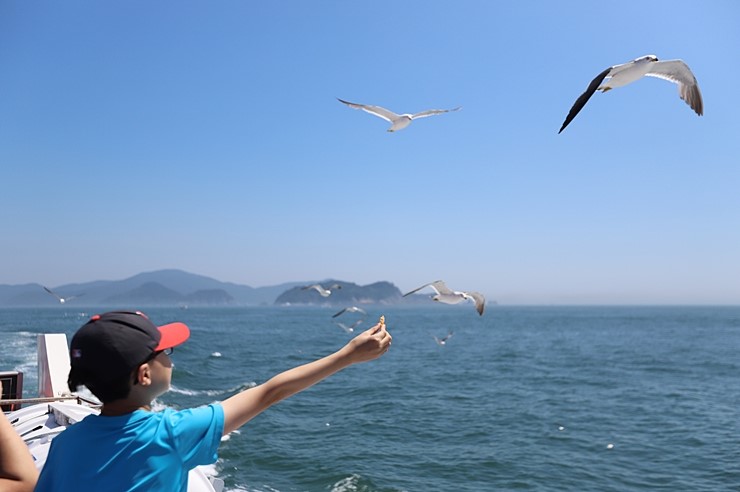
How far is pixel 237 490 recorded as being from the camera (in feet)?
41.4

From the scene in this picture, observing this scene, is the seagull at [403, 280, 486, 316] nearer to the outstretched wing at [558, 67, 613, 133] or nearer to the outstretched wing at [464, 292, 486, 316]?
the outstretched wing at [464, 292, 486, 316]

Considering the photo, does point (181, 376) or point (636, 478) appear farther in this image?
point (181, 376)

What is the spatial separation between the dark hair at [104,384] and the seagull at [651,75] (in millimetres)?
5765

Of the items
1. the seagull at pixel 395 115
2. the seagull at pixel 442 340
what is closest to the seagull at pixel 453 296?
the seagull at pixel 395 115

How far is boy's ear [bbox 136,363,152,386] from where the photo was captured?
193cm

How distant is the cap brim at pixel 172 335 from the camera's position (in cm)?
197

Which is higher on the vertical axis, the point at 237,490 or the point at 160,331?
the point at 160,331

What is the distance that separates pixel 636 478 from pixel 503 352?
3859 centimetres

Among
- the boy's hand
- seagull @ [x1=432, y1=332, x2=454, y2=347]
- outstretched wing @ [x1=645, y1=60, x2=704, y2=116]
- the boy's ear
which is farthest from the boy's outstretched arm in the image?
seagull @ [x1=432, y1=332, x2=454, y2=347]

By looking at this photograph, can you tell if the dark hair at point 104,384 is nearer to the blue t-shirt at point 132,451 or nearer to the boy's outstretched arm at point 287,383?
the blue t-shirt at point 132,451

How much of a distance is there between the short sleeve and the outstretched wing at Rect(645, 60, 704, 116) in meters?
9.42

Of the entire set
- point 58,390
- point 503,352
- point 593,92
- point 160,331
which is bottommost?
point 503,352

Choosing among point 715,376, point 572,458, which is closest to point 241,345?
point 715,376

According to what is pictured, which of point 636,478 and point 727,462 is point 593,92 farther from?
point 727,462
